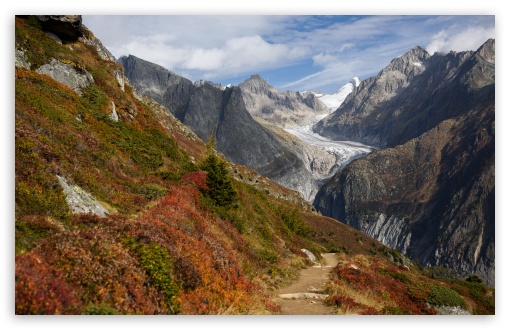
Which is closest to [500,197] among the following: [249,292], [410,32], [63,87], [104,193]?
[410,32]

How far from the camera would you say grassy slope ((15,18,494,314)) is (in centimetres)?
854

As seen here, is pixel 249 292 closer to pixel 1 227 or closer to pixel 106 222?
pixel 106 222

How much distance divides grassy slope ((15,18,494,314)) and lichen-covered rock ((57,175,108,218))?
333mm

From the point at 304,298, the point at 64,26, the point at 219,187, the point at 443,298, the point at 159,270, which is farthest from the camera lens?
the point at 64,26

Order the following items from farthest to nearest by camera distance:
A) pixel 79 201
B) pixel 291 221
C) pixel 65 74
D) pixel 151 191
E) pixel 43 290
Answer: pixel 291 221, pixel 65 74, pixel 151 191, pixel 79 201, pixel 43 290

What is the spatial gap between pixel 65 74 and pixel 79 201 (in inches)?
717

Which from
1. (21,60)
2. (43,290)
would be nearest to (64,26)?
(21,60)

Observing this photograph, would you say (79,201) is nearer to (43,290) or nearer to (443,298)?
(43,290)

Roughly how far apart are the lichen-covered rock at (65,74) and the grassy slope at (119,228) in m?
0.63

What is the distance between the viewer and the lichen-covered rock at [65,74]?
2584 centimetres

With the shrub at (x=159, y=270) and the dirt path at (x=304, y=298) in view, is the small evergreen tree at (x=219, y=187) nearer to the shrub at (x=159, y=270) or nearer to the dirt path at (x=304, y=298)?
the dirt path at (x=304, y=298)

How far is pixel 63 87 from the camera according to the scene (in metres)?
25.0

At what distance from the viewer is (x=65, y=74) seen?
1046 inches

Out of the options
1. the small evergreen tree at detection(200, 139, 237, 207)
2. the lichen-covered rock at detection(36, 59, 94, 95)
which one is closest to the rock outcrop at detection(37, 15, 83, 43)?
the lichen-covered rock at detection(36, 59, 94, 95)
